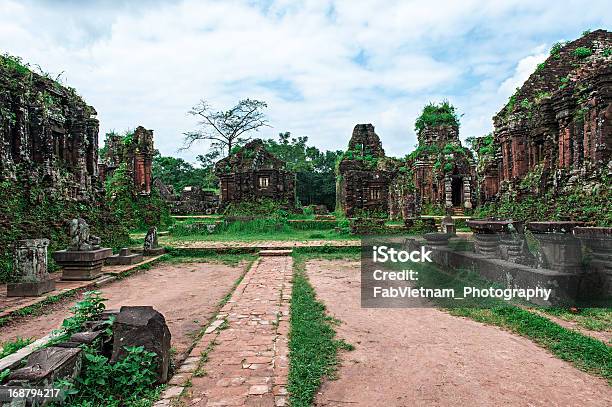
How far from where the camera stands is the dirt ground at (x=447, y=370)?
3.33 m

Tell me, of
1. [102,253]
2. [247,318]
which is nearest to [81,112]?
[102,253]

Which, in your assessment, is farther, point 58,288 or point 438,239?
point 438,239

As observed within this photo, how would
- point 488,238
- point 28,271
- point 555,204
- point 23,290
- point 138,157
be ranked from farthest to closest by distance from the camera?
1. point 138,157
2. point 555,204
3. point 488,238
4. point 28,271
5. point 23,290

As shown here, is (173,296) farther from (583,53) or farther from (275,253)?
(583,53)

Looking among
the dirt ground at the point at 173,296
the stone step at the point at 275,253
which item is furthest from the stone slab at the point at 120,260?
the stone step at the point at 275,253

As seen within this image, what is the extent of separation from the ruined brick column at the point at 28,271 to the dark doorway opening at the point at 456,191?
25.9 m

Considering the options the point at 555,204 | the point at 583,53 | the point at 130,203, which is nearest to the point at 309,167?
the point at 130,203

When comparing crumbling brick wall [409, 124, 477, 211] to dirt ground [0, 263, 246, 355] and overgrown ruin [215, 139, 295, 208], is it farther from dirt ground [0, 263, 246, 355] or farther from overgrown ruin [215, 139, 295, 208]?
dirt ground [0, 263, 246, 355]

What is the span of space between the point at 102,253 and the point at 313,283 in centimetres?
546

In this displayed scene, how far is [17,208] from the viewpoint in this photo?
10203 millimetres

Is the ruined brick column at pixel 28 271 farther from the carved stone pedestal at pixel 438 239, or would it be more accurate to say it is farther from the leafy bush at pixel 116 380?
the carved stone pedestal at pixel 438 239

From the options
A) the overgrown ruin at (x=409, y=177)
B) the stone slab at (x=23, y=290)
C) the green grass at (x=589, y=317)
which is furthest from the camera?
the overgrown ruin at (x=409, y=177)

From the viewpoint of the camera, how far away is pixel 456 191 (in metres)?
28.7

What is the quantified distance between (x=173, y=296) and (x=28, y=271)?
2.86 m
